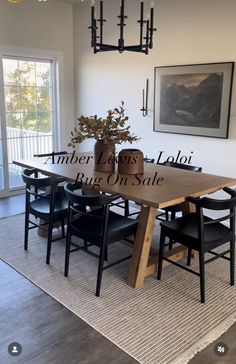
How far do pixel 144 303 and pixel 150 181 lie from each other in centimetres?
100

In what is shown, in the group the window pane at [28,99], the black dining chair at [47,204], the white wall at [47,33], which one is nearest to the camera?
the black dining chair at [47,204]

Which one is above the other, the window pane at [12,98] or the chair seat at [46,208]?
the window pane at [12,98]

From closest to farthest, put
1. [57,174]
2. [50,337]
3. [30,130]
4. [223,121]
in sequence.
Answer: [50,337], [57,174], [223,121], [30,130]

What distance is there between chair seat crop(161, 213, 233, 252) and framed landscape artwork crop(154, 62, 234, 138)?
59.4 inches

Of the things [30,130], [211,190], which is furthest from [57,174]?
[30,130]

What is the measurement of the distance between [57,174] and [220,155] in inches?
77.0

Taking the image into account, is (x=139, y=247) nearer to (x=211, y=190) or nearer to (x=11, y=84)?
(x=211, y=190)

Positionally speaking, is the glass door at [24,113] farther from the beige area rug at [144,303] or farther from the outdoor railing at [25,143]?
the beige area rug at [144,303]

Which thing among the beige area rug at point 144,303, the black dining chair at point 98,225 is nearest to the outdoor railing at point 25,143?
the beige area rug at point 144,303

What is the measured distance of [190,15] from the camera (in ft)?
13.1

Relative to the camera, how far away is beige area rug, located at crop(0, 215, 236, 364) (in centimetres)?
215

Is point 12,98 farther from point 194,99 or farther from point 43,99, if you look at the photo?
point 194,99

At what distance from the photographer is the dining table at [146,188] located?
2.56 metres

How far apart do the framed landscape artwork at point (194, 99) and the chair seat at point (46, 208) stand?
5.86 feet
